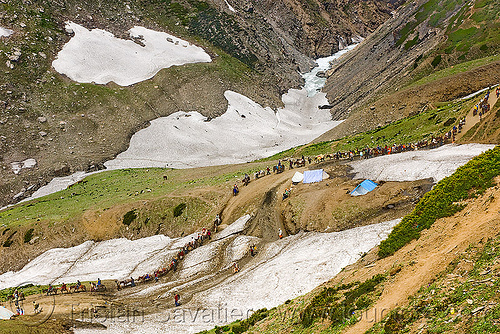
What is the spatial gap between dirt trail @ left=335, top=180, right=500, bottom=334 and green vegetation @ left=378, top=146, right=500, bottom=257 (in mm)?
701

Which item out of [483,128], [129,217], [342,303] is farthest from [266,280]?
[483,128]

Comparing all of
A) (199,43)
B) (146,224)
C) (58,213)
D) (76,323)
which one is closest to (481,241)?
(76,323)

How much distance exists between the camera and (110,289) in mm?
40562

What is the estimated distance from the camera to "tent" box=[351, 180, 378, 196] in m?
43.1

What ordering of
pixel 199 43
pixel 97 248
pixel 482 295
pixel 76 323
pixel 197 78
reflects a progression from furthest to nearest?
pixel 199 43
pixel 197 78
pixel 97 248
pixel 76 323
pixel 482 295

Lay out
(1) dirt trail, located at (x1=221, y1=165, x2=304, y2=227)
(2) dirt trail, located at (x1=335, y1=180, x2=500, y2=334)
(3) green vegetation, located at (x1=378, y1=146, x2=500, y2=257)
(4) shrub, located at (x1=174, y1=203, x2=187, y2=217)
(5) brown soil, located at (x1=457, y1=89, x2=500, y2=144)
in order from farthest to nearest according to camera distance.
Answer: (4) shrub, located at (x1=174, y1=203, x2=187, y2=217) → (1) dirt trail, located at (x1=221, y1=165, x2=304, y2=227) → (5) brown soil, located at (x1=457, y1=89, x2=500, y2=144) → (3) green vegetation, located at (x1=378, y1=146, x2=500, y2=257) → (2) dirt trail, located at (x1=335, y1=180, x2=500, y2=334)

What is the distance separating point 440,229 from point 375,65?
110458mm

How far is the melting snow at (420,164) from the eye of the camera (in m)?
41.0

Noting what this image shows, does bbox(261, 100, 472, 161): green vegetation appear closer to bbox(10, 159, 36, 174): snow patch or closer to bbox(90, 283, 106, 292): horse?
bbox(90, 283, 106, 292): horse

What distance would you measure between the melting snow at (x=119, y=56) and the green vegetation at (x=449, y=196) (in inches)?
3995

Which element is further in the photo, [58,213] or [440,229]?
[58,213]

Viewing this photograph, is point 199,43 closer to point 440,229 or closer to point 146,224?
point 146,224

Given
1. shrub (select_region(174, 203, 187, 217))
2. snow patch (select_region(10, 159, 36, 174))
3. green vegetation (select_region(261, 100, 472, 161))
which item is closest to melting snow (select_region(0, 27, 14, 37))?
snow patch (select_region(10, 159, 36, 174))

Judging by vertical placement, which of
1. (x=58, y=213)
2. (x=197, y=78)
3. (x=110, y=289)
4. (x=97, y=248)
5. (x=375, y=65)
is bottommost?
(x=110, y=289)
